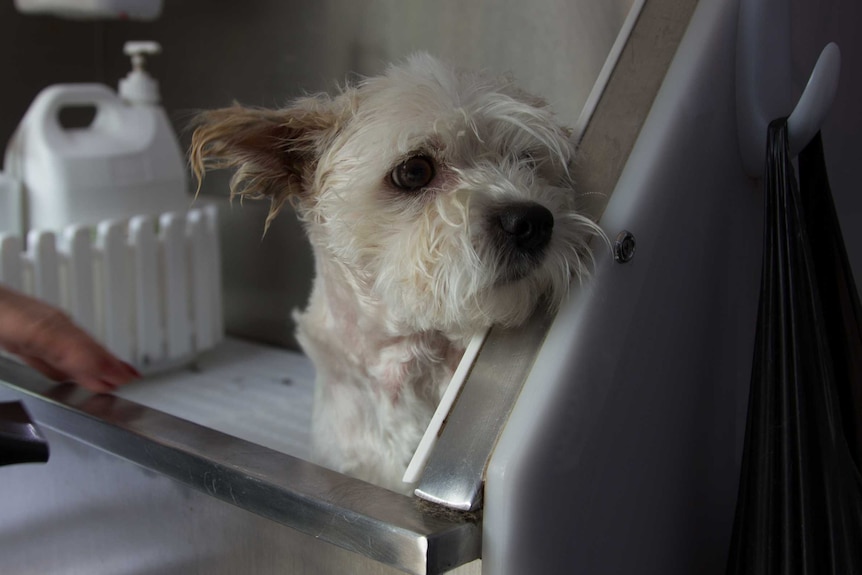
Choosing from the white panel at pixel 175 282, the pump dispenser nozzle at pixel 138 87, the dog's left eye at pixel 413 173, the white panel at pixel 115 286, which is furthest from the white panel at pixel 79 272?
the dog's left eye at pixel 413 173

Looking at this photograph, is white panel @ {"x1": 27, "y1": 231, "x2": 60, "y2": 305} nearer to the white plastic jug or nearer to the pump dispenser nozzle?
the white plastic jug

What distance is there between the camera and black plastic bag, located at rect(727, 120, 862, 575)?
1.83 ft

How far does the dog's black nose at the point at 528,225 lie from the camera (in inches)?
25.1

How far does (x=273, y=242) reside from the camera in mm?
1571

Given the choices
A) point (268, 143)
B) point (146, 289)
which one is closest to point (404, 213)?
point (268, 143)

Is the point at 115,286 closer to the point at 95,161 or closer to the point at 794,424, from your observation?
the point at 95,161

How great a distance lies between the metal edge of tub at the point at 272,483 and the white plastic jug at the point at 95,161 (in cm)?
79

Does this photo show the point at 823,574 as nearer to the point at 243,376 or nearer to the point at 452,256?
the point at 452,256

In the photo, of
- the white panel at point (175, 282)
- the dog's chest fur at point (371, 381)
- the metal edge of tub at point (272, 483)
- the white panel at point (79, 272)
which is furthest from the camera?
the white panel at point (175, 282)

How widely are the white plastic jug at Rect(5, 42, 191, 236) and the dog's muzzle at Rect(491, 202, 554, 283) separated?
953mm

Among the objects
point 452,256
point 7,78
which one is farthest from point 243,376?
point 452,256

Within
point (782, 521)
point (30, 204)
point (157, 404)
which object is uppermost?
point (782, 521)

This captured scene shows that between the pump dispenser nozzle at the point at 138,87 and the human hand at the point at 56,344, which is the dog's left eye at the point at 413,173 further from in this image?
the pump dispenser nozzle at the point at 138,87

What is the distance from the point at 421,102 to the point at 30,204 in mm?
916
